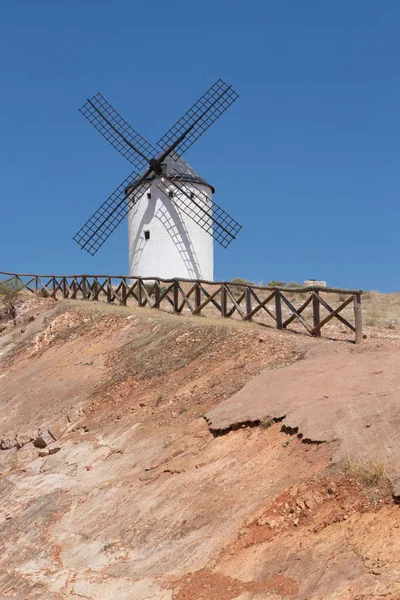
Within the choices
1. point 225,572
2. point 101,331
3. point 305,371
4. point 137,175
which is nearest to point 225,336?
point 305,371

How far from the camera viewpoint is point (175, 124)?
39344 mm

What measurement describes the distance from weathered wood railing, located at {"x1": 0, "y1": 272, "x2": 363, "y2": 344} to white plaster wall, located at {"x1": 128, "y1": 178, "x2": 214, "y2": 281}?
51.1 inches

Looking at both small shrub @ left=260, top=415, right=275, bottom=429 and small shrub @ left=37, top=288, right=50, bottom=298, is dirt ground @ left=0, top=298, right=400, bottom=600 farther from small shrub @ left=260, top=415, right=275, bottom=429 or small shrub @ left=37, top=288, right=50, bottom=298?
small shrub @ left=37, top=288, right=50, bottom=298

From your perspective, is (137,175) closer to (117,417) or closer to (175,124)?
(175,124)

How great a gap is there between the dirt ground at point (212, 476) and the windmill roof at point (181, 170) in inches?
771

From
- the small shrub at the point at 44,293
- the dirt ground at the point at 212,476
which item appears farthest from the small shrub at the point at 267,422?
the small shrub at the point at 44,293

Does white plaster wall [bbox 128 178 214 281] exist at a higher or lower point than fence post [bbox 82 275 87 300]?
higher

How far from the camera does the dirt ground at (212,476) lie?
822 centimetres

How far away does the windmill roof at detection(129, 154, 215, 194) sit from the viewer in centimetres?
3749

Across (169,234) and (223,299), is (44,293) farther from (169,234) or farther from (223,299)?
(223,299)

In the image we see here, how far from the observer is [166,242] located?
36.8 meters

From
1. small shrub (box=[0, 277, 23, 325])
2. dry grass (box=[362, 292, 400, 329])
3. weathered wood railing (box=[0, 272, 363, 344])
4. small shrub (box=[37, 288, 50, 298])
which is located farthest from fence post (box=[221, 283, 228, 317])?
small shrub (box=[37, 288, 50, 298])

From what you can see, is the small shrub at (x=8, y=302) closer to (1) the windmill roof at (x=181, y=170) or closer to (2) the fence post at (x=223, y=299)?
(1) the windmill roof at (x=181, y=170)

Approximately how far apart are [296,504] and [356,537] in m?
1.24
